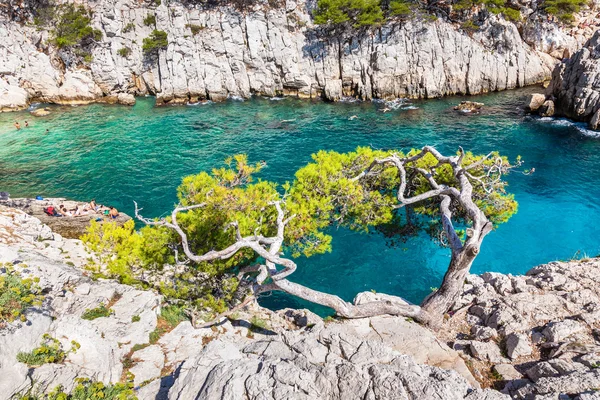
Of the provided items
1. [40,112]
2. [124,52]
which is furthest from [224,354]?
[124,52]

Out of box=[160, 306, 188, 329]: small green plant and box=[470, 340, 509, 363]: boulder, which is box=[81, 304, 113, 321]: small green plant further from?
box=[470, 340, 509, 363]: boulder

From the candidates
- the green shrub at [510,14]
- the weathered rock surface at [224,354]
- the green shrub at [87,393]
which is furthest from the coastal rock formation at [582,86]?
the green shrub at [87,393]

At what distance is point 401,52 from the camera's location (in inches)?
2311

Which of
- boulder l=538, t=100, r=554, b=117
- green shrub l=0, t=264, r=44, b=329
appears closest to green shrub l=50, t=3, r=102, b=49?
green shrub l=0, t=264, r=44, b=329

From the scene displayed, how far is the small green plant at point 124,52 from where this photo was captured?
63125 millimetres

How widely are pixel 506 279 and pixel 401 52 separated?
170 feet

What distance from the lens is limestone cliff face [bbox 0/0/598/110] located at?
2306 inches

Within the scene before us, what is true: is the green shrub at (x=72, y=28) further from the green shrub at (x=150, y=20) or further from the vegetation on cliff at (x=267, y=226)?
the vegetation on cliff at (x=267, y=226)

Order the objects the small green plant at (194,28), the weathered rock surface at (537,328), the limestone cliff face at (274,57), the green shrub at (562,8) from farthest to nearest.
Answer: the small green plant at (194,28), the green shrub at (562,8), the limestone cliff face at (274,57), the weathered rock surface at (537,328)

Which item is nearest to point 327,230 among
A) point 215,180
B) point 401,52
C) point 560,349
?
point 215,180

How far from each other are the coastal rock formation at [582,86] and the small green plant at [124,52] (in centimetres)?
7120

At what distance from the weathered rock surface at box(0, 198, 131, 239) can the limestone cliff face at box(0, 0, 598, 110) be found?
36742mm

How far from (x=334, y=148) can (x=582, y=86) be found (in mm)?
32680

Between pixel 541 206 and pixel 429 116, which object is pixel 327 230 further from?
pixel 429 116
